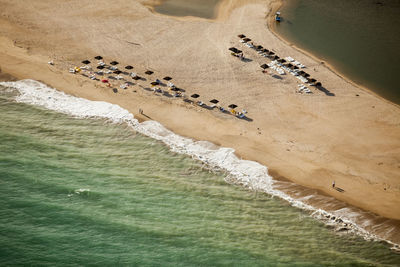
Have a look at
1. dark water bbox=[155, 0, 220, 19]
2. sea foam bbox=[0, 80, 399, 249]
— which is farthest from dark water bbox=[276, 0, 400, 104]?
sea foam bbox=[0, 80, 399, 249]

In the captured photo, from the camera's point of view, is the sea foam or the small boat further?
the small boat

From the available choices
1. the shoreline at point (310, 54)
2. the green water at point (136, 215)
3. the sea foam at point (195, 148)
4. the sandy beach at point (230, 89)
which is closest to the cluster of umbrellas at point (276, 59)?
the sandy beach at point (230, 89)

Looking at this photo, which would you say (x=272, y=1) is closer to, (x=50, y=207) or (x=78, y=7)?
(x=78, y=7)

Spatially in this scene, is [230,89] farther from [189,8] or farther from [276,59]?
[189,8]

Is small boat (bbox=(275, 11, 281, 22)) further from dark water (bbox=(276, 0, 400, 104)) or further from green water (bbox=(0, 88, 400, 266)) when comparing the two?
green water (bbox=(0, 88, 400, 266))

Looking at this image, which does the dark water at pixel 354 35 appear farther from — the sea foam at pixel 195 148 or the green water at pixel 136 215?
the green water at pixel 136 215

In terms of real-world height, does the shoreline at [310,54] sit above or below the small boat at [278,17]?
below
